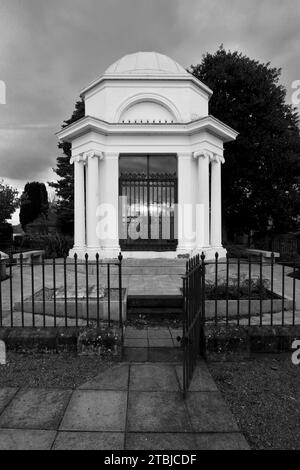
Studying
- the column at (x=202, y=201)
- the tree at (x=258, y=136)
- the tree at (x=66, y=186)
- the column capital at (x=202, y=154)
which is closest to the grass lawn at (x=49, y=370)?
the column at (x=202, y=201)

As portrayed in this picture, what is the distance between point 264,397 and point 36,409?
2269mm

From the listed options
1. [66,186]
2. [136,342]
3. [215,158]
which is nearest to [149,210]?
[215,158]

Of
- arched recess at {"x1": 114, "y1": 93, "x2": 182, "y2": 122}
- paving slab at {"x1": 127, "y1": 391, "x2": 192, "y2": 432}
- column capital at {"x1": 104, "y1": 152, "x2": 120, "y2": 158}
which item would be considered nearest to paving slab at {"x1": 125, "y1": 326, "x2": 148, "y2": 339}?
paving slab at {"x1": 127, "y1": 391, "x2": 192, "y2": 432}

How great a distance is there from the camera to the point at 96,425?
2627 millimetres

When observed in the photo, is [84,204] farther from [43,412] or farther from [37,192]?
[37,192]

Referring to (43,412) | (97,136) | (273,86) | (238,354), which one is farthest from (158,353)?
(273,86)

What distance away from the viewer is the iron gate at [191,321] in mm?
3139

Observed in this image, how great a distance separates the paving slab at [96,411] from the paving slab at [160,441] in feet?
0.55

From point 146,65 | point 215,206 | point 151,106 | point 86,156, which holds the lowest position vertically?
point 215,206

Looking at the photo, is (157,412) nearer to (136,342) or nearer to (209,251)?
(136,342)

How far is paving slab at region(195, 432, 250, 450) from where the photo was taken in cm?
238

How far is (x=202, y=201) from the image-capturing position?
10.7 m

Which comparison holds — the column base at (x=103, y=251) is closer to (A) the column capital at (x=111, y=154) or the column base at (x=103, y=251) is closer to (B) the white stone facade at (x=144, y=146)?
(B) the white stone facade at (x=144, y=146)

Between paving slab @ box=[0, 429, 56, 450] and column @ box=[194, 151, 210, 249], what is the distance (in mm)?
8612
